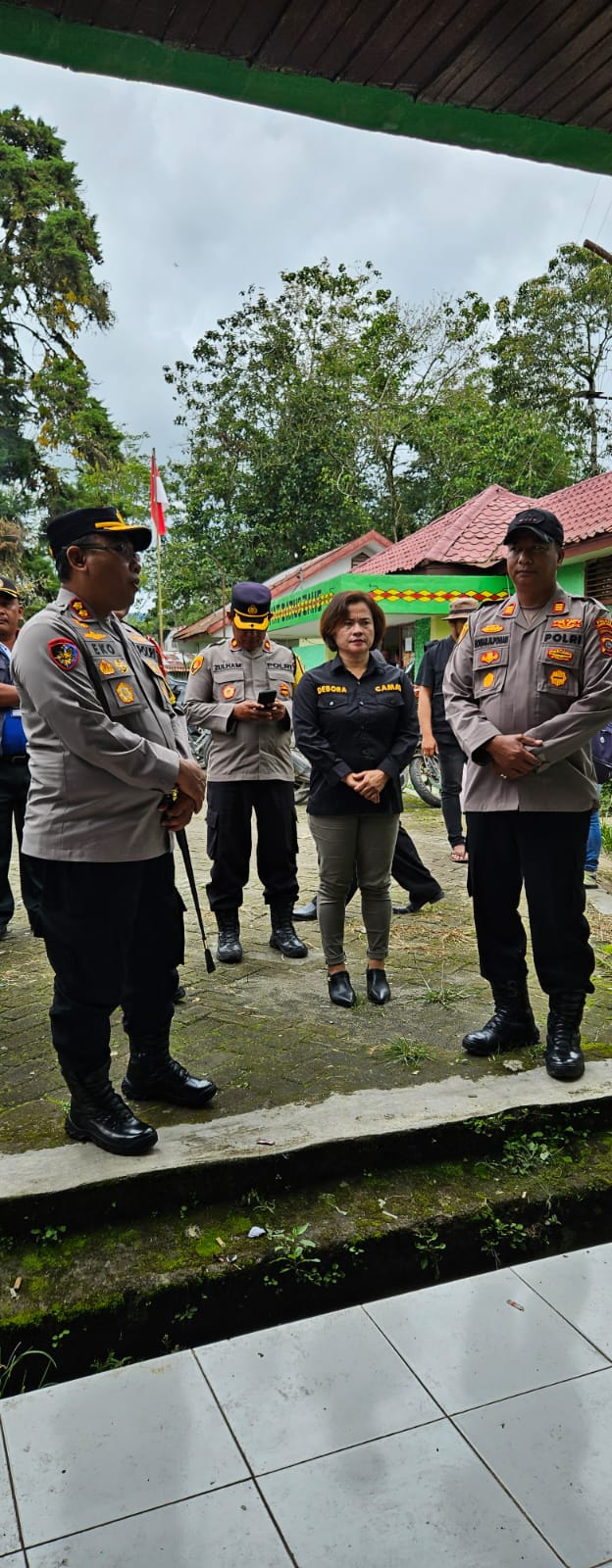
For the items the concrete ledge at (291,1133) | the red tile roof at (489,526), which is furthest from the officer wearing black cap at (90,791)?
the red tile roof at (489,526)

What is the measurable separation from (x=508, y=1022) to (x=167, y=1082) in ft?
3.95

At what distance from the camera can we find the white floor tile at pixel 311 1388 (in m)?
1.78

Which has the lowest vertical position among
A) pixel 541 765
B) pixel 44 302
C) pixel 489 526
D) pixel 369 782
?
pixel 369 782

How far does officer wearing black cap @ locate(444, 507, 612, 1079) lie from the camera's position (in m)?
2.99

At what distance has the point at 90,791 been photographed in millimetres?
2484

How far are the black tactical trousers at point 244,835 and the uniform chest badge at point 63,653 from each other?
6.40 ft

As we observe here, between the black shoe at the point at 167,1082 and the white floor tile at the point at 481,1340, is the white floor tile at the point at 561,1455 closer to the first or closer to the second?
the white floor tile at the point at 481,1340

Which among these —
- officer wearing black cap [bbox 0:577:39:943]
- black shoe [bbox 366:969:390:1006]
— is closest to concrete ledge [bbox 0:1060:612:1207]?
black shoe [bbox 366:969:390:1006]

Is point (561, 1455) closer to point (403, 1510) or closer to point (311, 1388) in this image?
point (403, 1510)

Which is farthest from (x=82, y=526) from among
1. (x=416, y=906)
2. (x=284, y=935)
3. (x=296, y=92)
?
(x=416, y=906)

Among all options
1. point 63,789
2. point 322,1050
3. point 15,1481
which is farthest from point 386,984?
point 15,1481

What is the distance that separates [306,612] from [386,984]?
11.0 meters

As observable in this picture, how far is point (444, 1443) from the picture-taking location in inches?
68.7

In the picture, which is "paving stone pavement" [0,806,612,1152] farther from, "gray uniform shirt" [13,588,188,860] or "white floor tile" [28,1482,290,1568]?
"white floor tile" [28,1482,290,1568]
